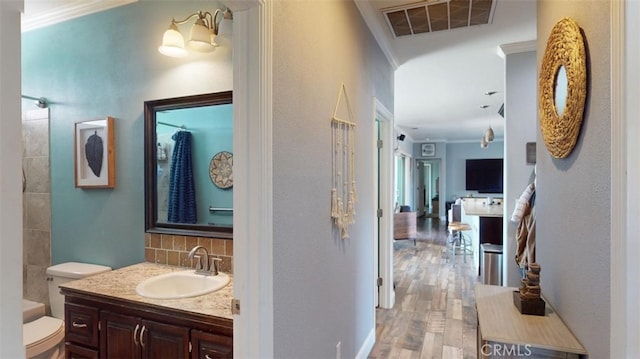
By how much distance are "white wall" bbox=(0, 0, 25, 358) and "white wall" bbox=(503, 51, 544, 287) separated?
3.58m

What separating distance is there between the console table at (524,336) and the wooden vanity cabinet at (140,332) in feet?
3.53

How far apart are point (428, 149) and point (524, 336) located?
405 inches

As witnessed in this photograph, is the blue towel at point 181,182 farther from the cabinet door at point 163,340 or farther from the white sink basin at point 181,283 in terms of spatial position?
the cabinet door at point 163,340

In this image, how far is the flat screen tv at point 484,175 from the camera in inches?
396

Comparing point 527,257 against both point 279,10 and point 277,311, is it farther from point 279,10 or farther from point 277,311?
point 279,10

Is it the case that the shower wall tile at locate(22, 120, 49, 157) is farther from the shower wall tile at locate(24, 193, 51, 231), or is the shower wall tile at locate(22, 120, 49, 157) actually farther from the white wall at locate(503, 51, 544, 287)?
the white wall at locate(503, 51, 544, 287)

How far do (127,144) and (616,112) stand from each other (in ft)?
8.42

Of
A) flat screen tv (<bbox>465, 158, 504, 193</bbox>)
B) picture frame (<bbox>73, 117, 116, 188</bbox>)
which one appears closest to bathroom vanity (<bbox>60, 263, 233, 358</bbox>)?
picture frame (<bbox>73, 117, 116, 188</bbox>)

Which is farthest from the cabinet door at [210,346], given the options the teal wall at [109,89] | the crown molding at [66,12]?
the crown molding at [66,12]

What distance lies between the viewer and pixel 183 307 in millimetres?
1562

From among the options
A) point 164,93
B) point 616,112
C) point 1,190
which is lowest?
point 1,190

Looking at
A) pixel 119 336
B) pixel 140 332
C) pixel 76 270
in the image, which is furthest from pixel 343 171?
pixel 76 270

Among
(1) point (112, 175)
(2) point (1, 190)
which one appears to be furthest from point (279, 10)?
(1) point (112, 175)

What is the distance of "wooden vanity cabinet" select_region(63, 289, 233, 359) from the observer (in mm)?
1492
